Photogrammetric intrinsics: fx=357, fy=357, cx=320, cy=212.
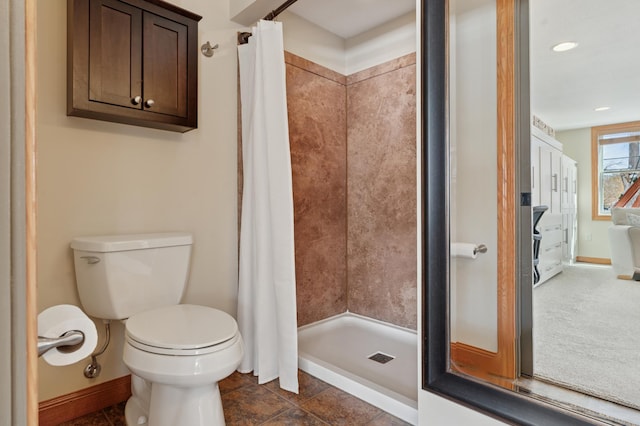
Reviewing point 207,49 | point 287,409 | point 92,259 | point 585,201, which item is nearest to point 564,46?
point 585,201

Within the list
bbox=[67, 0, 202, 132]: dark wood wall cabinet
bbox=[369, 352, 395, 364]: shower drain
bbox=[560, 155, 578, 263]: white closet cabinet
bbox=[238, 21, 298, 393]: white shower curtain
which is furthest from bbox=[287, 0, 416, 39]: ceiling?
bbox=[369, 352, 395, 364]: shower drain

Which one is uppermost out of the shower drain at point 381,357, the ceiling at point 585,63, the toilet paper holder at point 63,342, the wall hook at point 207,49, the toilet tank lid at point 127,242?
the wall hook at point 207,49

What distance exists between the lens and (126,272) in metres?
1.56

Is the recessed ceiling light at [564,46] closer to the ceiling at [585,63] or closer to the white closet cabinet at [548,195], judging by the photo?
the ceiling at [585,63]

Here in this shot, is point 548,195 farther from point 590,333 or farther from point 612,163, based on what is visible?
point 590,333

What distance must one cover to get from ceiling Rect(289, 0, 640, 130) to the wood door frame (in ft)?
0.30

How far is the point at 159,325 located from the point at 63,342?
110 centimetres

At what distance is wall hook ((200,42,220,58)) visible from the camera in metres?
2.06

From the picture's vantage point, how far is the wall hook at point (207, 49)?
6.76ft

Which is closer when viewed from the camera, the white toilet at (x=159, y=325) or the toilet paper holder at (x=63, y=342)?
the toilet paper holder at (x=63, y=342)

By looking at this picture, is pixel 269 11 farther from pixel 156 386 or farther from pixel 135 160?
pixel 156 386

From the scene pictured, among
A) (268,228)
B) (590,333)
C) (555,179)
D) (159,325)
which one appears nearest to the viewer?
(590,333)

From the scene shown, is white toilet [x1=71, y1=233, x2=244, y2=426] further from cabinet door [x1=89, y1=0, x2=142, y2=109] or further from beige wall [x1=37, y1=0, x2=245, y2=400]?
cabinet door [x1=89, y1=0, x2=142, y2=109]

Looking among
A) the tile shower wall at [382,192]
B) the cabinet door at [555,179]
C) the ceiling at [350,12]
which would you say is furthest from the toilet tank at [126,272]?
the ceiling at [350,12]
